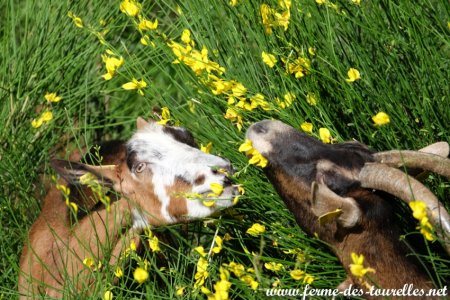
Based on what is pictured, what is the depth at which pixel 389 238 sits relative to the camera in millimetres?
4066

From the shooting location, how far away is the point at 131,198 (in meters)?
5.24

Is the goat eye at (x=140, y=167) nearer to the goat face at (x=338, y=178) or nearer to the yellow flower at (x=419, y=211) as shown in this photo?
the goat face at (x=338, y=178)

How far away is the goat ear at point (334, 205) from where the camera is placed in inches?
156

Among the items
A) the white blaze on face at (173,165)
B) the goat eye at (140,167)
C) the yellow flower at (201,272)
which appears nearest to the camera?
the yellow flower at (201,272)

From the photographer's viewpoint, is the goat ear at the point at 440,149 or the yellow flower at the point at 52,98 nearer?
the goat ear at the point at 440,149

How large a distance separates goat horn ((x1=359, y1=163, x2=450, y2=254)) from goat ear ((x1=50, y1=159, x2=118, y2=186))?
1.65 m

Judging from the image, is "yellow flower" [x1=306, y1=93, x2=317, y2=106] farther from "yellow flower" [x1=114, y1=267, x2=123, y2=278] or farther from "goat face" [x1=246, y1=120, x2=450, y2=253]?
"yellow flower" [x1=114, y1=267, x2=123, y2=278]

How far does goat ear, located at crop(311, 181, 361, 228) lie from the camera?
3.96 meters

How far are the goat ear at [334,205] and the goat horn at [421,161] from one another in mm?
280

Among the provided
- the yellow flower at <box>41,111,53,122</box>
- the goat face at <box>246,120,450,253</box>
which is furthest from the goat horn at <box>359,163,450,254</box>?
the yellow flower at <box>41,111,53,122</box>

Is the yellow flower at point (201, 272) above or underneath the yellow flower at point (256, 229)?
underneath

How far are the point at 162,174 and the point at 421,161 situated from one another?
5.25 ft

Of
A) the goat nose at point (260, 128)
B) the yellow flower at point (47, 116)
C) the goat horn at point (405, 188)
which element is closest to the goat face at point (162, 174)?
the goat nose at point (260, 128)

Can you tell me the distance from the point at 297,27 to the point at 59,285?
6.27 ft
